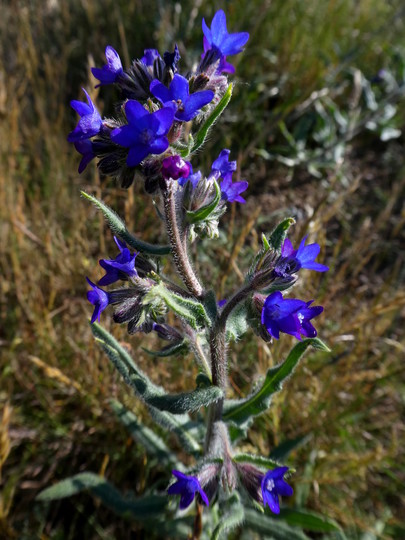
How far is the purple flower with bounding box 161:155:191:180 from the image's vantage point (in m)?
1.62

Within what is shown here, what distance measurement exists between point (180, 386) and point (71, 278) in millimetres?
1123

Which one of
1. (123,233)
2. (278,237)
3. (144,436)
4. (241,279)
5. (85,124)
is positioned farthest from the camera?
(241,279)

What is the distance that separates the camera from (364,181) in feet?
16.1

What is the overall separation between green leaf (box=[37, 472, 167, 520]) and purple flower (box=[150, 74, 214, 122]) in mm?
1896

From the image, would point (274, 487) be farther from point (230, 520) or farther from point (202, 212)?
point (202, 212)

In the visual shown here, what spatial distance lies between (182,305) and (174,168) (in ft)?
1.56

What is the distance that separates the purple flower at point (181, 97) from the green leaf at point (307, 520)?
6.55 ft

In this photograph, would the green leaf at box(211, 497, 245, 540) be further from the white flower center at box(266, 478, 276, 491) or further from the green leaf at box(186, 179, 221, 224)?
the green leaf at box(186, 179, 221, 224)

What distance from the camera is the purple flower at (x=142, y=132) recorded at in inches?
59.1

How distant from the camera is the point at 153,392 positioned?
6.82ft

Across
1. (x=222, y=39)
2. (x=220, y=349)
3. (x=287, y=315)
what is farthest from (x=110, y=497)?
(x=222, y=39)

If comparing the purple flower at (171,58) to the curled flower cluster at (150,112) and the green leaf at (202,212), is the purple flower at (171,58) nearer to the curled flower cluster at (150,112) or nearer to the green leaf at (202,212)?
the curled flower cluster at (150,112)

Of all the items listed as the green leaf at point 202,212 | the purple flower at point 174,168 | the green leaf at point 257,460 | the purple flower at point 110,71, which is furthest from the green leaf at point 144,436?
the purple flower at point 110,71

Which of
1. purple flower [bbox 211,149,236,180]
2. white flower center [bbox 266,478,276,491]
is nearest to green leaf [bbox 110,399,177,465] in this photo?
white flower center [bbox 266,478,276,491]
